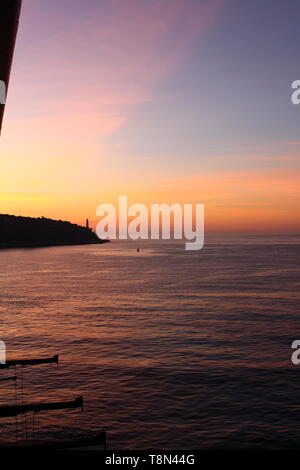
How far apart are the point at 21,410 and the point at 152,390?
11.6 metres

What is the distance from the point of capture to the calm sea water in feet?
67.7

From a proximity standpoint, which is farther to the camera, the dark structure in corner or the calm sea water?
the calm sea water

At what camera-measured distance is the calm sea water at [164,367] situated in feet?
67.7

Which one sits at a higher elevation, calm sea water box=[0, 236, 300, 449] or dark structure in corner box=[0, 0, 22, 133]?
dark structure in corner box=[0, 0, 22, 133]

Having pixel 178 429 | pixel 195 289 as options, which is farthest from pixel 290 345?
pixel 195 289

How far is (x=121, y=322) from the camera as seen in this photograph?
4634 centimetres

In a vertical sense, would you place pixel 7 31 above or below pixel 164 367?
above

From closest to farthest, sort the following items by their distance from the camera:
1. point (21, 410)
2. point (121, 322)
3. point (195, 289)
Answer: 1. point (21, 410)
2. point (121, 322)
3. point (195, 289)

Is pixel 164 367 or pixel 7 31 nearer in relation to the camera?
pixel 7 31

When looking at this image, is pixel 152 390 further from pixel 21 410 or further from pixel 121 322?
pixel 121 322

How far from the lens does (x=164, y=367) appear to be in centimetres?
3022

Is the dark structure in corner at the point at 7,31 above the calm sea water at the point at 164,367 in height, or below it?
above

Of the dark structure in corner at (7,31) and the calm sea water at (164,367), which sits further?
the calm sea water at (164,367)
